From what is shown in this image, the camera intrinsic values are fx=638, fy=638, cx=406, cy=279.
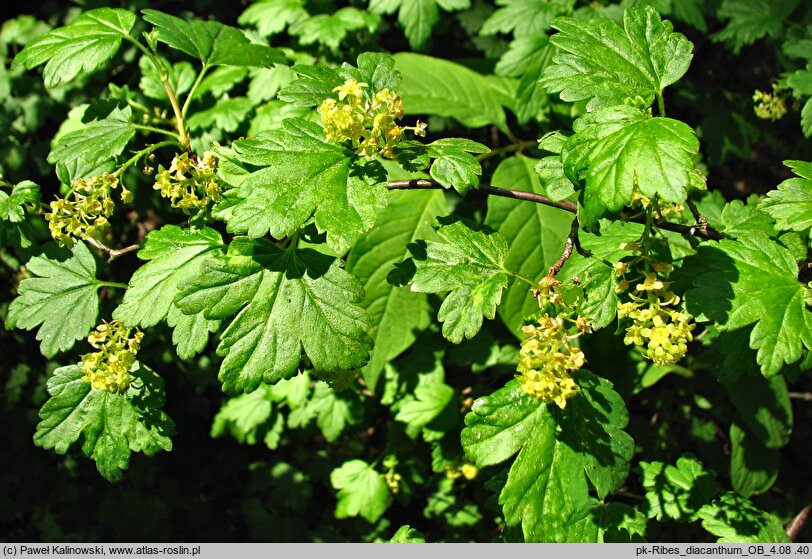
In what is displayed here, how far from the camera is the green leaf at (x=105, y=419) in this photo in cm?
157

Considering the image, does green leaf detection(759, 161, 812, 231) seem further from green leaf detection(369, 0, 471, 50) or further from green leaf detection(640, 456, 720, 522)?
green leaf detection(369, 0, 471, 50)

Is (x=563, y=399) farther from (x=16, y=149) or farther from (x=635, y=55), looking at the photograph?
(x=16, y=149)

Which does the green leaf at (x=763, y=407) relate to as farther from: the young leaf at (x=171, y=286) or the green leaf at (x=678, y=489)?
the young leaf at (x=171, y=286)

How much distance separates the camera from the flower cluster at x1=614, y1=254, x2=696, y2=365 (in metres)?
1.25

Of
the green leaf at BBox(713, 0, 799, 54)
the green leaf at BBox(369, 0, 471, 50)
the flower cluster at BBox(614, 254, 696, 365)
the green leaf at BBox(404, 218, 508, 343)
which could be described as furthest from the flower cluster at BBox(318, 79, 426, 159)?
the green leaf at BBox(713, 0, 799, 54)

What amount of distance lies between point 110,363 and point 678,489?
1664 millimetres

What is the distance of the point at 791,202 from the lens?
140cm

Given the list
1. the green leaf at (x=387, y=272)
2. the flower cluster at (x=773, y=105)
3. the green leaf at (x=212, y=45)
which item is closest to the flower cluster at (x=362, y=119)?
the green leaf at (x=212, y=45)

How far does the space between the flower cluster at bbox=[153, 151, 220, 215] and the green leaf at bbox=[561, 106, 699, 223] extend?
0.81 m

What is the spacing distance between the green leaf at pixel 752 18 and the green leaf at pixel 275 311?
200 centimetres

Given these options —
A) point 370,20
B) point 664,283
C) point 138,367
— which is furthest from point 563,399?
point 370,20

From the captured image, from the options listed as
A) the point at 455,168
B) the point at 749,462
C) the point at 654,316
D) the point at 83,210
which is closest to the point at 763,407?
the point at 749,462

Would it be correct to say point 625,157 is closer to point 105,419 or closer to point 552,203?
point 552,203

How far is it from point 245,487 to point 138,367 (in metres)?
1.94
